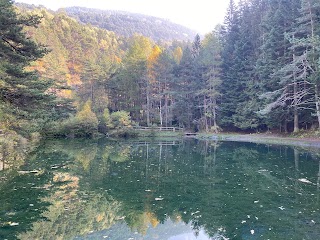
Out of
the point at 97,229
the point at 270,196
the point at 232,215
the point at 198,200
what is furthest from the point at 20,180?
the point at 270,196

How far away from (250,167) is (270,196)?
5.40 meters

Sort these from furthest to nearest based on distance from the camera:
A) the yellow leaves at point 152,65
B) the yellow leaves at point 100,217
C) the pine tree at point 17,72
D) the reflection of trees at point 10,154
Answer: the yellow leaves at point 152,65 → the pine tree at point 17,72 → the reflection of trees at point 10,154 → the yellow leaves at point 100,217

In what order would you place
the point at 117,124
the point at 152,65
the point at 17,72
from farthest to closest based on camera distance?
the point at 152,65 → the point at 117,124 → the point at 17,72

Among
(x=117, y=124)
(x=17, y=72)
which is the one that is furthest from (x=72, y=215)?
(x=117, y=124)

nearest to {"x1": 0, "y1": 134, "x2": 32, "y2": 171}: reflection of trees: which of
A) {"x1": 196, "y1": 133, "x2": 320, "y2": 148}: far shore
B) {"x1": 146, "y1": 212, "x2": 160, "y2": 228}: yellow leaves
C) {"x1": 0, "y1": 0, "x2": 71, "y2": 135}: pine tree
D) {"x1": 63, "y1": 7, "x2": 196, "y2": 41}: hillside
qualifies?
{"x1": 0, "y1": 0, "x2": 71, "y2": 135}: pine tree

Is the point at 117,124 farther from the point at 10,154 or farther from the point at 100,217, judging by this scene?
the point at 100,217

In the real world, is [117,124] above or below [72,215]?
above

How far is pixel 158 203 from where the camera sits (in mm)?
7469

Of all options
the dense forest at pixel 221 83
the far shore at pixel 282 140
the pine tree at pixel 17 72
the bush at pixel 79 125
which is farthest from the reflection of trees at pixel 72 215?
the bush at pixel 79 125

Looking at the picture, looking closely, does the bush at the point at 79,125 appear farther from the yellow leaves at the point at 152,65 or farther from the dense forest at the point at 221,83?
the yellow leaves at the point at 152,65

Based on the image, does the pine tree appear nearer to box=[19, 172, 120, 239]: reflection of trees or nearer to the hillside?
box=[19, 172, 120, 239]: reflection of trees

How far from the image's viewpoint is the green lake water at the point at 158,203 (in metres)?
5.63

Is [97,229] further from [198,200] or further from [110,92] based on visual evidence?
[110,92]

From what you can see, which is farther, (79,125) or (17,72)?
(79,125)
